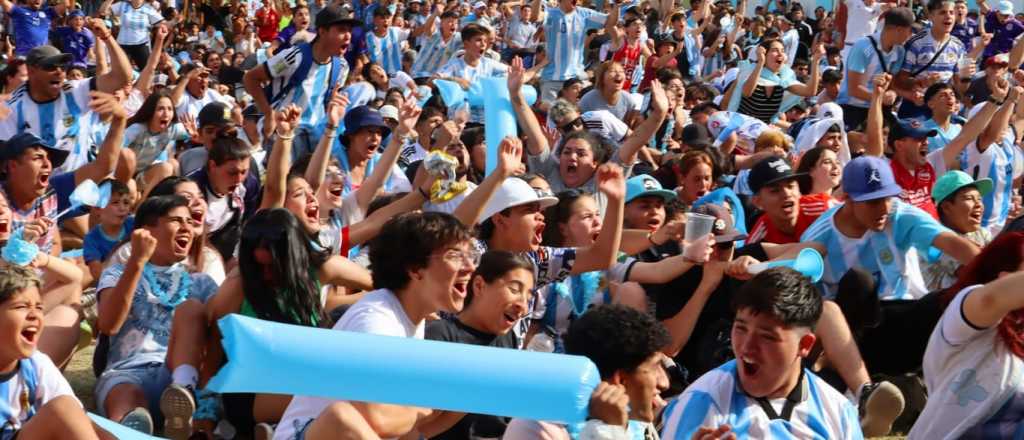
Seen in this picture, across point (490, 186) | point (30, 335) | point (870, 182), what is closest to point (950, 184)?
point (870, 182)

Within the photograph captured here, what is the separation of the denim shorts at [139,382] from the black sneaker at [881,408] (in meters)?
2.55

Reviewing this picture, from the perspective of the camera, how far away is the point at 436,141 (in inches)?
348

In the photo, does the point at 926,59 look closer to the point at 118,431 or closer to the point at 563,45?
the point at 563,45

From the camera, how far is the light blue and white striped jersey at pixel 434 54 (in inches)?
565

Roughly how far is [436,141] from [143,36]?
25.7 ft

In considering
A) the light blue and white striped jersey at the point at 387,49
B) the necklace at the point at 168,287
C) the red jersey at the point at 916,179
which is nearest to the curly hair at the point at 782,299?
the necklace at the point at 168,287

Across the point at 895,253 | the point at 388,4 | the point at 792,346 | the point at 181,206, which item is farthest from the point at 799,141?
the point at 388,4

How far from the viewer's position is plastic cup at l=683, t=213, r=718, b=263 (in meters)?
5.16

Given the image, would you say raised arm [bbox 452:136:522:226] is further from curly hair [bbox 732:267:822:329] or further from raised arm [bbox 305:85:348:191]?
curly hair [bbox 732:267:822:329]

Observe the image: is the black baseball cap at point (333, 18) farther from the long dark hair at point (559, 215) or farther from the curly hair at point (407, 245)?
the curly hair at point (407, 245)

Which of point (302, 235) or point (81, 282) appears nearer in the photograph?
point (302, 235)

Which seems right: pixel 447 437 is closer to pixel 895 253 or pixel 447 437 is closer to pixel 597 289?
pixel 597 289

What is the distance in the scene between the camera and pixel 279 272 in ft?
16.0

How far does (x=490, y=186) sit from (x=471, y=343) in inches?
54.0
